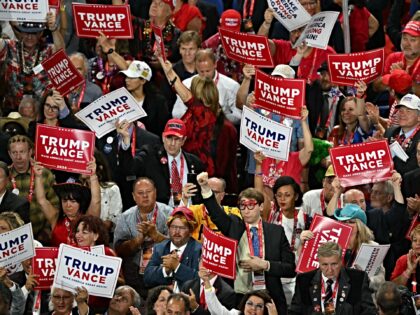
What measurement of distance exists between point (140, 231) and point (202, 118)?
5.81ft

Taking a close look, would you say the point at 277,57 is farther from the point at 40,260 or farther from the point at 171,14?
the point at 40,260

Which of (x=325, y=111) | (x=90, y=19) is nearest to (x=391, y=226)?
(x=325, y=111)

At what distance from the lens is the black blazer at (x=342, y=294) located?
1448 centimetres

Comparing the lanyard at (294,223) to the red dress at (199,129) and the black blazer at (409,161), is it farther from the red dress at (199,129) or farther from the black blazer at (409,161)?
the red dress at (199,129)

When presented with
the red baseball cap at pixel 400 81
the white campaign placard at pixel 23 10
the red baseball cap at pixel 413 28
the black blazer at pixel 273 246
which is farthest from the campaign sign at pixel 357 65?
the white campaign placard at pixel 23 10

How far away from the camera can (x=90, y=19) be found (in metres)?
17.7

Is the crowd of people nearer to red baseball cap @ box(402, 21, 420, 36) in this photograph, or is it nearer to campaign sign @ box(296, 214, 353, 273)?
red baseball cap @ box(402, 21, 420, 36)

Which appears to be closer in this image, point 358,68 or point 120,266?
point 120,266

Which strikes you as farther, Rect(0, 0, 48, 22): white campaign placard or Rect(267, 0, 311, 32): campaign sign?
Rect(267, 0, 311, 32): campaign sign

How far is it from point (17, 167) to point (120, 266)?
6.31ft

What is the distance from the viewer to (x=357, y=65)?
673 inches

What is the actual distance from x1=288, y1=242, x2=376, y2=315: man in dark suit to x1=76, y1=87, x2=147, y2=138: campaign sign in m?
2.84

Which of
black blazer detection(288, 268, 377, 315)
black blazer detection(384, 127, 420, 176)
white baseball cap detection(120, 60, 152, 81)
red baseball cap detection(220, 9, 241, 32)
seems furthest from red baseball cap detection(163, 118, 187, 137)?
black blazer detection(288, 268, 377, 315)

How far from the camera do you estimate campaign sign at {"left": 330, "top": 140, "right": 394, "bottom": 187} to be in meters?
15.8
